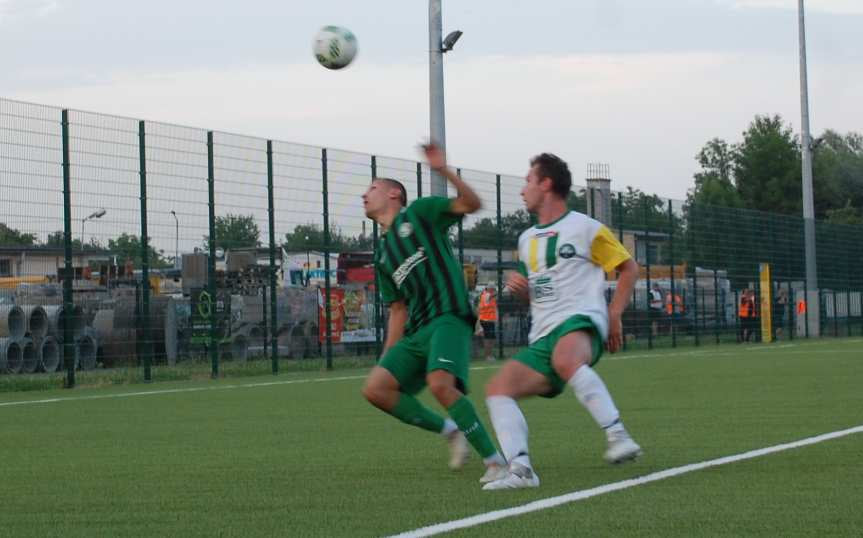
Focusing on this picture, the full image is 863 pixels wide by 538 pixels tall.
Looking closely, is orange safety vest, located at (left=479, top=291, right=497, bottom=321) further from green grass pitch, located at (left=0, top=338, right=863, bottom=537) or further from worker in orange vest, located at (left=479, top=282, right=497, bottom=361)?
green grass pitch, located at (left=0, top=338, right=863, bottom=537)

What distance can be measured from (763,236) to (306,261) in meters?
16.7

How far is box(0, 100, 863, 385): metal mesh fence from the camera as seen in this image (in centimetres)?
1920

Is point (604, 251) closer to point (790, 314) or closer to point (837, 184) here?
point (790, 314)

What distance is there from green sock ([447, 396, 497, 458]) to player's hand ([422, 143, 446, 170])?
3.90 ft

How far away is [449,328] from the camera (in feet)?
25.0

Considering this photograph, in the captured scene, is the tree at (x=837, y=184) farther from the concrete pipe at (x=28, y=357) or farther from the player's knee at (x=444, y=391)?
the player's knee at (x=444, y=391)

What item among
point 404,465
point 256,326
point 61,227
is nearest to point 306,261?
point 256,326

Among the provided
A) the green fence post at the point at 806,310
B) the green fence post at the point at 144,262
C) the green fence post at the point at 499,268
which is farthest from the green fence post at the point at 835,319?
the green fence post at the point at 144,262

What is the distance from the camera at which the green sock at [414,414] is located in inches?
312

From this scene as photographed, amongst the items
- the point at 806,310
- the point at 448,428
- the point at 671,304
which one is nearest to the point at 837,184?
the point at 806,310

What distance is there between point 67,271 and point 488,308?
1196 centimetres

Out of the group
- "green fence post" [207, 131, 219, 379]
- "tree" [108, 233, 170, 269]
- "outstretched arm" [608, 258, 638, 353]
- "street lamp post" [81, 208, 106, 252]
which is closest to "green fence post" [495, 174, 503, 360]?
"green fence post" [207, 131, 219, 379]

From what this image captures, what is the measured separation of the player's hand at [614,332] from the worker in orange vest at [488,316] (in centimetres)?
2064

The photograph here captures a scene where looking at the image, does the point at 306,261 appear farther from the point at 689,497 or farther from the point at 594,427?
the point at 689,497
